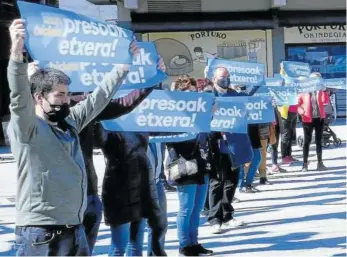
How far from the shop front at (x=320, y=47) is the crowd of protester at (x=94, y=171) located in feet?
68.5

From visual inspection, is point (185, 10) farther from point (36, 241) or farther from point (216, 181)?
point (36, 241)

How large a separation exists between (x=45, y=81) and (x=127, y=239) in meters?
2.00

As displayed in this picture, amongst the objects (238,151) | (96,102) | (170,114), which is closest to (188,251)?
(170,114)

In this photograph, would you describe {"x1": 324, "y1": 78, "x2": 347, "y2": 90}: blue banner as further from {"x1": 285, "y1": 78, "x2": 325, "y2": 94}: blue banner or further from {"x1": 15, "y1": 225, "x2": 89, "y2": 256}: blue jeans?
{"x1": 15, "y1": 225, "x2": 89, "y2": 256}: blue jeans

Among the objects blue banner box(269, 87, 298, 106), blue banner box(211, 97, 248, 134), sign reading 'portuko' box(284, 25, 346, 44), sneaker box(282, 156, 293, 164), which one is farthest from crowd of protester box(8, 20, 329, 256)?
sign reading 'portuko' box(284, 25, 346, 44)

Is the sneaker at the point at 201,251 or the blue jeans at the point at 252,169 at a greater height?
the blue jeans at the point at 252,169

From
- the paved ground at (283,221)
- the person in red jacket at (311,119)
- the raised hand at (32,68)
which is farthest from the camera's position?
the person in red jacket at (311,119)

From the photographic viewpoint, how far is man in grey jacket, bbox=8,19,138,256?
144 inches

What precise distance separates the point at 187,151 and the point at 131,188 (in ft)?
4.70

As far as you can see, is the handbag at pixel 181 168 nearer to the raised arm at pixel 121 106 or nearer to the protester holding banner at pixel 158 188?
the protester holding banner at pixel 158 188

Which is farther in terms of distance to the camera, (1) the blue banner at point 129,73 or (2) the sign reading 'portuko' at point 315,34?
(2) the sign reading 'portuko' at point 315,34

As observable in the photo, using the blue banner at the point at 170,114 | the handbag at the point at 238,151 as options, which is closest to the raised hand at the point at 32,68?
the blue banner at the point at 170,114

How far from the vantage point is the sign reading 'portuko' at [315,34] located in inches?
1122

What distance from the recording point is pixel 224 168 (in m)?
8.00
